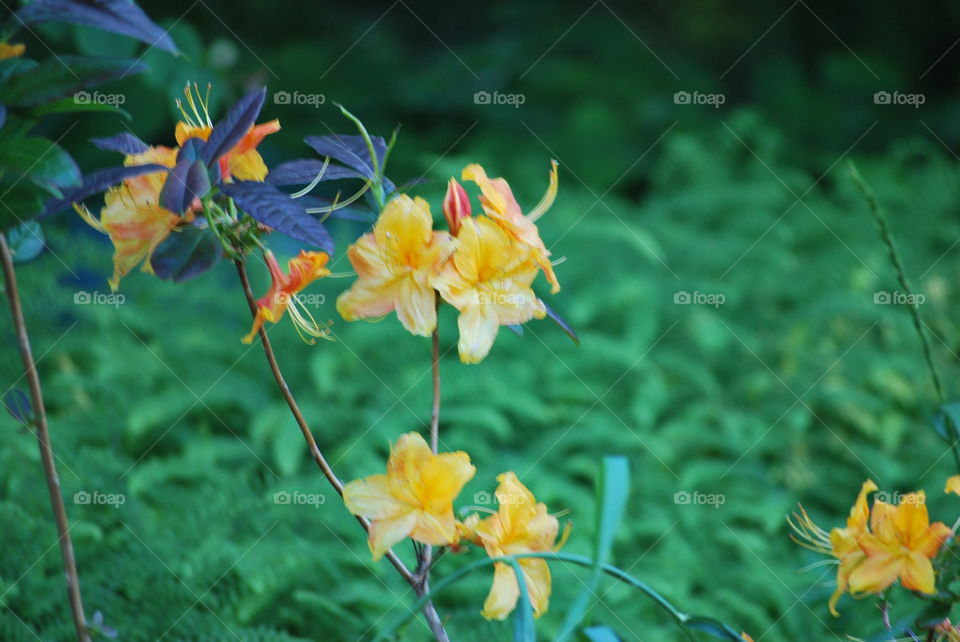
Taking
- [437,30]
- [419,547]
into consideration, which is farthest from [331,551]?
[437,30]

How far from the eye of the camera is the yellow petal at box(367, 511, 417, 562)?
2.89 ft

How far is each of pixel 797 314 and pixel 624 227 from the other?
616 mm

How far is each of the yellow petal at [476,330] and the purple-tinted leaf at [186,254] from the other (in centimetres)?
25

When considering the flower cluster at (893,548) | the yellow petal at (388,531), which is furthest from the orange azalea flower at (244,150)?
the flower cluster at (893,548)

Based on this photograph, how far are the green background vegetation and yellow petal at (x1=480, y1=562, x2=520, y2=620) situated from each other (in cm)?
58

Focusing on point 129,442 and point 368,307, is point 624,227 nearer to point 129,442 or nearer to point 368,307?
point 129,442

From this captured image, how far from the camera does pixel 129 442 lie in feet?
7.19

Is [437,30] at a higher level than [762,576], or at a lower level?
higher

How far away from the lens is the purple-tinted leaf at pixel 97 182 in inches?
33.5

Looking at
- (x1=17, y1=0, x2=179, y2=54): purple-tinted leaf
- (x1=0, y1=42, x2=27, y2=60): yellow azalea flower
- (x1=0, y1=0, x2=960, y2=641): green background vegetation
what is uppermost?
(x1=17, y1=0, x2=179, y2=54): purple-tinted leaf

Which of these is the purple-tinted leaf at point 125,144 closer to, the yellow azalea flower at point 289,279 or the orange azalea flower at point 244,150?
the orange azalea flower at point 244,150

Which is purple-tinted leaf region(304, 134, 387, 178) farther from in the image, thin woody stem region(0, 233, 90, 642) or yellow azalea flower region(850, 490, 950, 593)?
yellow azalea flower region(850, 490, 950, 593)

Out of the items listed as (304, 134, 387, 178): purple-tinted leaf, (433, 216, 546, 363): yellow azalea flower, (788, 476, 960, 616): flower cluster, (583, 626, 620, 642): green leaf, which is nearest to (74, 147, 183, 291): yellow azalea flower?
(304, 134, 387, 178): purple-tinted leaf

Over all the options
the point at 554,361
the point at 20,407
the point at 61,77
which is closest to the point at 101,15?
the point at 61,77
